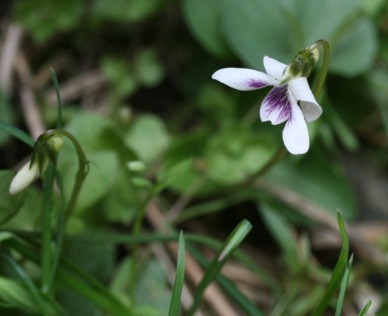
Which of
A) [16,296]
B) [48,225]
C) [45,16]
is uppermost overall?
[45,16]

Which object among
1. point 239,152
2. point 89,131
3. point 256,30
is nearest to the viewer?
point 89,131

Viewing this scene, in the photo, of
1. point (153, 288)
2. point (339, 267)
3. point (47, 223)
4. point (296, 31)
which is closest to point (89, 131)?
point (153, 288)

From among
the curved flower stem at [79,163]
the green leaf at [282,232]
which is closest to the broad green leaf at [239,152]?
the green leaf at [282,232]

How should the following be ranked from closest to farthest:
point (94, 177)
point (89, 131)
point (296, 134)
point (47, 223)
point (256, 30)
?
point (296, 134)
point (47, 223)
point (94, 177)
point (89, 131)
point (256, 30)

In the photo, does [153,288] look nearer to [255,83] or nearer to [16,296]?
[16,296]

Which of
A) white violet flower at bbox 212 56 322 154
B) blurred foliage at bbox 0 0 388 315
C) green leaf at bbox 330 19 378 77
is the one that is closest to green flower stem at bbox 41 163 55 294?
blurred foliage at bbox 0 0 388 315

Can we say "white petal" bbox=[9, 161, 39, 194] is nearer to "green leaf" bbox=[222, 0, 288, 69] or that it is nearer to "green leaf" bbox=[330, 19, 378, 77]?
"green leaf" bbox=[222, 0, 288, 69]

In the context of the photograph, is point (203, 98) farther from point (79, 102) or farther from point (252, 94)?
point (79, 102)
